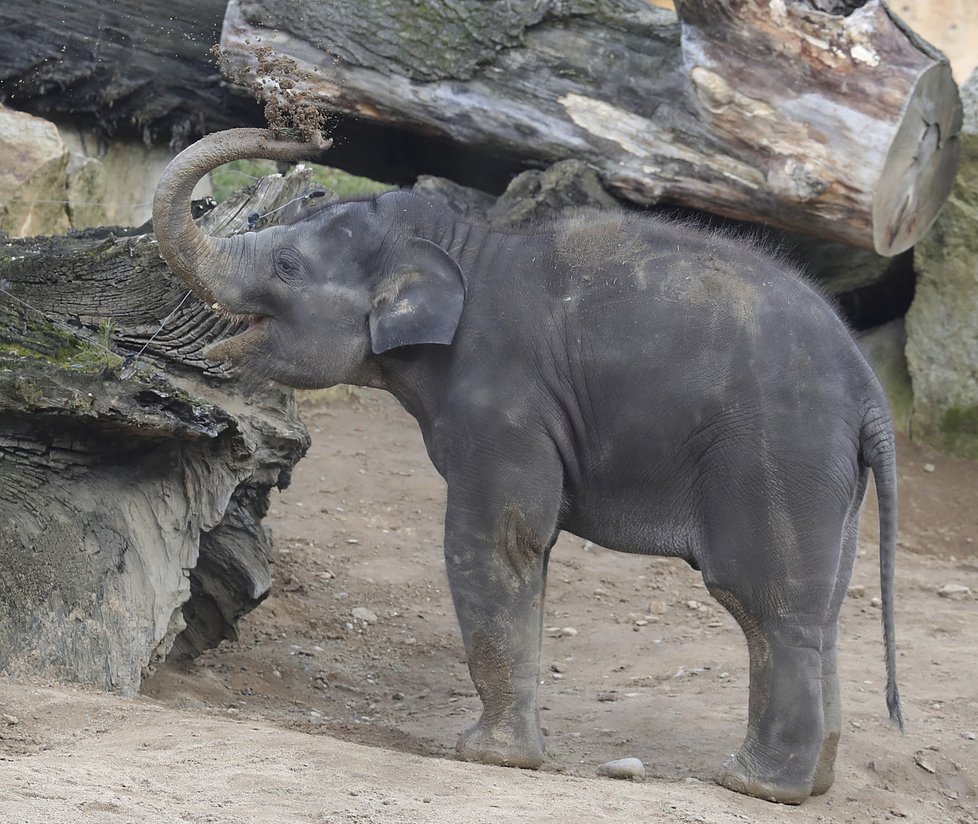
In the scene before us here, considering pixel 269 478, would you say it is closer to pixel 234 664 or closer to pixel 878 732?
pixel 234 664

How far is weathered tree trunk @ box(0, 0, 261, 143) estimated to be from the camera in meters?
8.16

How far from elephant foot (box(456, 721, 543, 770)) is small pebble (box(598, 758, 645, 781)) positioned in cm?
24

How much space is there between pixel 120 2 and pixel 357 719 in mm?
4730

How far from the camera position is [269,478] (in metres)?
5.90

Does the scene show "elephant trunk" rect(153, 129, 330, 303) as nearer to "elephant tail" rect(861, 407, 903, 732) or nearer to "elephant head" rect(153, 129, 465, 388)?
"elephant head" rect(153, 129, 465, 388)

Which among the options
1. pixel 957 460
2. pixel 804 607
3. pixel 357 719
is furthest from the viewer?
pixel 957 460

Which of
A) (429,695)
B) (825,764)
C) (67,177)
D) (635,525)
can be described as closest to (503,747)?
(635,525)

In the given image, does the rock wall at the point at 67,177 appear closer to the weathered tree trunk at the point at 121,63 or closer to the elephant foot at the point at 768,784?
the weathered tree trunk at the point at 121,63

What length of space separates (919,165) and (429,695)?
430 cm

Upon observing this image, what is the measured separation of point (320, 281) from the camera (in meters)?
4.73

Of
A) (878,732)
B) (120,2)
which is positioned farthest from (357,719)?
(120,2)

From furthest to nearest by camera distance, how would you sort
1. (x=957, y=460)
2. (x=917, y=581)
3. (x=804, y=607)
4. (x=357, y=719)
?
1. (x=957, y=460)
2. (x=917, y=581)
3. (x=357, y=719)
4. (x=804, y=607)

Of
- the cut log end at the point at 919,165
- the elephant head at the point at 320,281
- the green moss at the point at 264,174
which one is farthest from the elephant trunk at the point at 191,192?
the green moss at the point at 264,174

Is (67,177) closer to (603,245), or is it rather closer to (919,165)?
(603,245)
